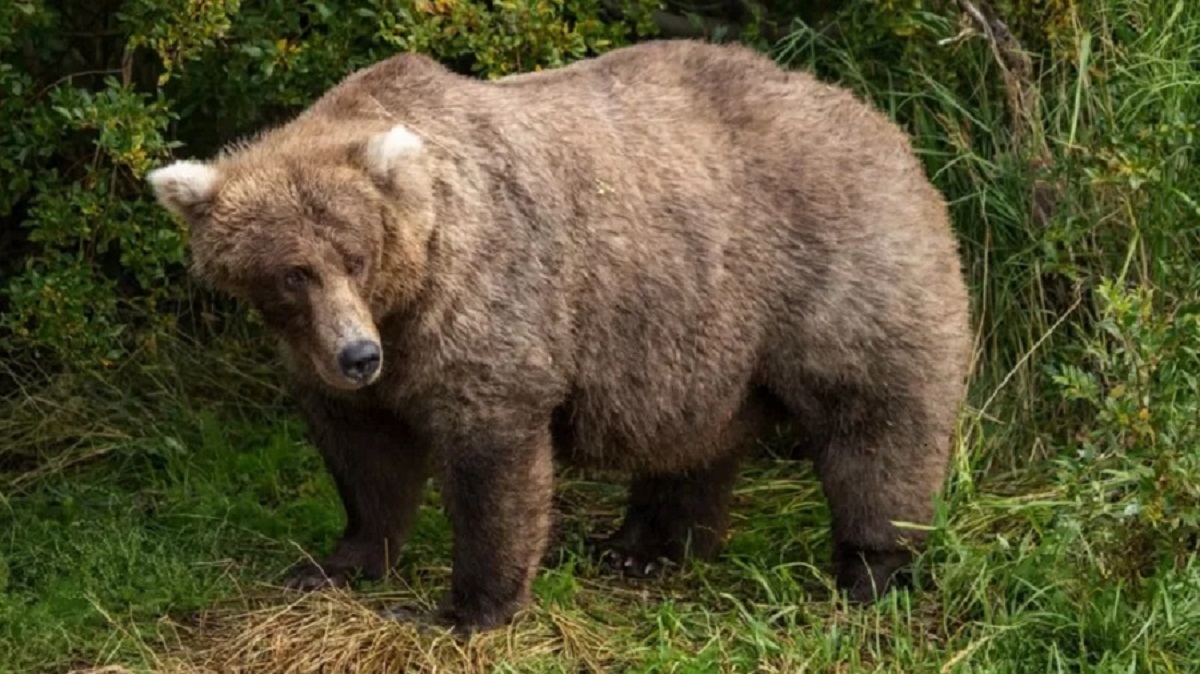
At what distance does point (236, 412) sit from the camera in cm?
856

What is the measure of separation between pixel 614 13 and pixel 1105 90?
1.86 m

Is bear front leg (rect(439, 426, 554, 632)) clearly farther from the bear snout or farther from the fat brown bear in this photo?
the bear snout

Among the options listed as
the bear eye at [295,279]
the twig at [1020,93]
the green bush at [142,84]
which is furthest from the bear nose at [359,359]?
the twig at [1020,93]

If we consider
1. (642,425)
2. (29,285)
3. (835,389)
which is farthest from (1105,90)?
(29,285)

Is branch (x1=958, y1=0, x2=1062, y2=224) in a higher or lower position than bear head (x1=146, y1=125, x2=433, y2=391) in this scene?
lower

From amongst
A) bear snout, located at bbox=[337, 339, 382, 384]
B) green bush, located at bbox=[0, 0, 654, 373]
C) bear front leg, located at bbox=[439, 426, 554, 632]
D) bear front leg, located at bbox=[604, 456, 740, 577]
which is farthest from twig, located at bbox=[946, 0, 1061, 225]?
bear snout, located at bbox=[337, 339, 382, 384]

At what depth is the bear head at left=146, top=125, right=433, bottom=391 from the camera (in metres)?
5.93

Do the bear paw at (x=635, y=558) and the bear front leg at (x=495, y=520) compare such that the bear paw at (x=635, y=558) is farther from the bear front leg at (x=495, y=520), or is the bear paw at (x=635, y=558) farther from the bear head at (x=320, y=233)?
the bear head at (x=320, y=233)

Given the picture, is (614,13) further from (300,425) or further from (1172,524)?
(1172,524)

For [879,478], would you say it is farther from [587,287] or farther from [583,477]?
[583,477]

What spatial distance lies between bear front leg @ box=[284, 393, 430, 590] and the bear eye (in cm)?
70

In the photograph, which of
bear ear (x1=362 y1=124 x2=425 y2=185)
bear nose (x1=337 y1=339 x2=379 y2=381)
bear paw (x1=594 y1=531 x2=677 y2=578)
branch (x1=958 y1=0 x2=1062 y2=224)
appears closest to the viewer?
bear nose (x1=337 y1=339 x2=379 y2=381)

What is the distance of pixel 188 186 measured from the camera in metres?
6.05

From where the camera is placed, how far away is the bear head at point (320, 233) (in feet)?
19.5
